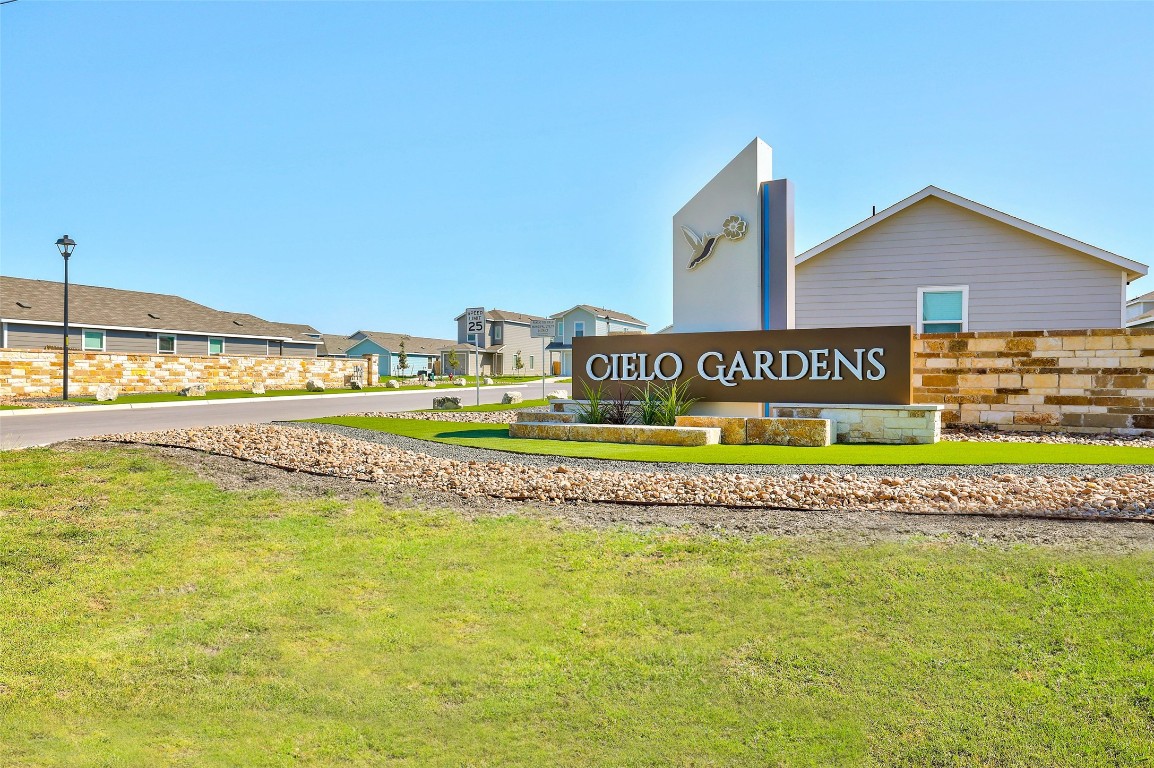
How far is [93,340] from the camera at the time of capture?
36.0 m

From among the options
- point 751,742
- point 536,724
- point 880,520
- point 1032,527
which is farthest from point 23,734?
point 1032,527

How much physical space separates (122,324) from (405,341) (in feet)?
107

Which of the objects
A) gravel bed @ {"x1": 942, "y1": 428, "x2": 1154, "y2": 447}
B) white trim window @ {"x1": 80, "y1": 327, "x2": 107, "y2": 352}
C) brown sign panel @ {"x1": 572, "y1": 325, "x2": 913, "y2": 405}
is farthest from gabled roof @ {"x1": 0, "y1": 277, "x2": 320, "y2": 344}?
gravel bed @ {"x1": 942, "y1": 428, "x2": 1154, "y2": 447}

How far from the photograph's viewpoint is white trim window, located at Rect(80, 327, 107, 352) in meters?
35.6

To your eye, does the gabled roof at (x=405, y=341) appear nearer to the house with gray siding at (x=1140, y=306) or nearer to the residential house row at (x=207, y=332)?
the residential house row at (x=207, y=332)

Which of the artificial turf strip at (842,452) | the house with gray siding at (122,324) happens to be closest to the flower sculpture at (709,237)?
the artificial turf strip at (842,452)

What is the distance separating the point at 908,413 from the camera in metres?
12.0

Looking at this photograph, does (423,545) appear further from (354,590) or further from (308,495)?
(308,495)

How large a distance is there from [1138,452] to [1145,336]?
4.13m

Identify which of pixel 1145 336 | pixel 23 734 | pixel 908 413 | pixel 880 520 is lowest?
pixel 23 734

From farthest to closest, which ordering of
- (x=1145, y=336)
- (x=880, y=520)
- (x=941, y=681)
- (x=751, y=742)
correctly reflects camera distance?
(x=1145, y=336)
(x=880, y=520)
(x=941, y=681)
(x=751, y=742)

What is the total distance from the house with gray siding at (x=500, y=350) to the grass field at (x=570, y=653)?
59.1m

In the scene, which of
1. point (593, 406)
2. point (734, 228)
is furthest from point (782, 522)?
point (734, 228)

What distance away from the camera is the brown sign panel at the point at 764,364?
12.4 meters
